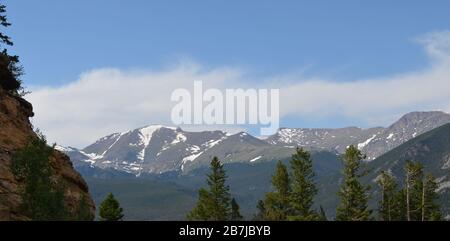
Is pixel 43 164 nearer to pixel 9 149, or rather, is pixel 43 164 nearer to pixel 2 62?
pixel 9 149

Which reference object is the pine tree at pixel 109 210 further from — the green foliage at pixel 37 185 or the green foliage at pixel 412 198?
the green foliage at pixel 412 198

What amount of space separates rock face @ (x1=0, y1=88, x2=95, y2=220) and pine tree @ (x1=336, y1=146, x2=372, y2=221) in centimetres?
3790

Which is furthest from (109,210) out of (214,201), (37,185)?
(37,185)

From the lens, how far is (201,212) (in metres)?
90.2

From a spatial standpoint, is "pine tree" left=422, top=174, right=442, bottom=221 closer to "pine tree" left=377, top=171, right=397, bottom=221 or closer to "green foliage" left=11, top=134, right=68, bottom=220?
"pine tree" left=377, top=171, right=397, bottom=221

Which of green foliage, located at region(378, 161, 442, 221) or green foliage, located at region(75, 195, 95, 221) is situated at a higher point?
green foliage, located at region(378, 161, 442, 221)

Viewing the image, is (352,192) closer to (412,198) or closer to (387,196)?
(387,196)

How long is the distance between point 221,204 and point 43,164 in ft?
149

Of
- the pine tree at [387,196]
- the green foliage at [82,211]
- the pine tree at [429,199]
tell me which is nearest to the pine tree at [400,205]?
the pine tree at [387,196]

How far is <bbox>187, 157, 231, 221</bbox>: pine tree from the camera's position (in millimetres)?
90188

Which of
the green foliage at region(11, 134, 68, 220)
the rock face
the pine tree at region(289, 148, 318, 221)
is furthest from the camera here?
the pine tree at region(289, 148, 318, 221)

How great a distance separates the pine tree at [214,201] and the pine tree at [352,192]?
20.5 meters

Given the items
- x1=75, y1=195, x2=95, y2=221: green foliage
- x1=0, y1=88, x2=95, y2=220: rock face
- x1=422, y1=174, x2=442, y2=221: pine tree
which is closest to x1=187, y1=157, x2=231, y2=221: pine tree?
x1=0, y1=88, x2=95, y2=220: rock face
